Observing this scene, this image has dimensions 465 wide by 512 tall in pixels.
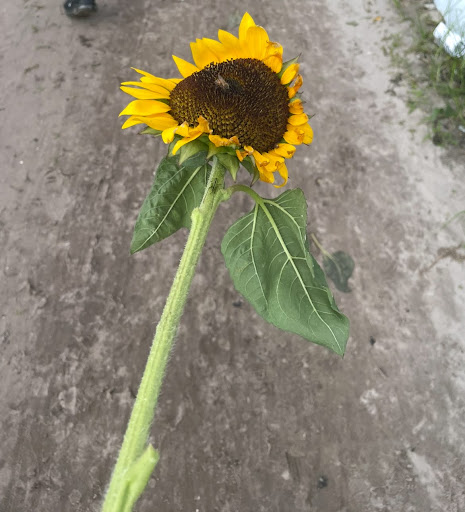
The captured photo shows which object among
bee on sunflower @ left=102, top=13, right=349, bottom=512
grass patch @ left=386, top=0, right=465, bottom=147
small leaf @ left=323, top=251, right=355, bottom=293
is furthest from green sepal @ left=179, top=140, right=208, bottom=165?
grass patch @ left=386, top=0, right=465, bottom=147

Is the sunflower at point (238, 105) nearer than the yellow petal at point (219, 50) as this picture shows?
Yes

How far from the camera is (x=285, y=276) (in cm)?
77

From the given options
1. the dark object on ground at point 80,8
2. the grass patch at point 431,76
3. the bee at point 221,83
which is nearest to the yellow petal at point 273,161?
the bee at point 221,83

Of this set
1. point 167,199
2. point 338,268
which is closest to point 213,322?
point 338,268

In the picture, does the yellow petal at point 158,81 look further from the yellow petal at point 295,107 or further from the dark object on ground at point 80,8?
the dark object on ground at point 80,8

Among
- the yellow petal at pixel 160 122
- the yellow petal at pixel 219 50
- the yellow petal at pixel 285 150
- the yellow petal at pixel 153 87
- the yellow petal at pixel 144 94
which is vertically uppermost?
the yellow petal at pixel 219 50

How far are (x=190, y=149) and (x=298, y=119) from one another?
0.18m

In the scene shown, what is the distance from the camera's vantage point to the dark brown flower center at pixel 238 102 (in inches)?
26.7

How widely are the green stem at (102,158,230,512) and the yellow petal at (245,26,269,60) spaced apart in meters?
0.22

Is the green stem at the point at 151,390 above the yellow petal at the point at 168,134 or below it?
below

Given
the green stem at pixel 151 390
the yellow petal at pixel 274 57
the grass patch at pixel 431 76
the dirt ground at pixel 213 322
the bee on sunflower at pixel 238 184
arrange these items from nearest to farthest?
the green stem at pixel 151 390
the bee on sunflower at pixel 238 184
the yellow petal at pixel 274 57
the dirt ground at pixel 213 322
the grass patch at pixel 431 76

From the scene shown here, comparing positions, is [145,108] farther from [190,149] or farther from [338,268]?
[338,268]

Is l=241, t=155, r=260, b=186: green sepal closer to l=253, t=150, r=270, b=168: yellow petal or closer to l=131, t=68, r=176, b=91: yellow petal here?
l=253, t=150, r=270, b=168: yellow petal

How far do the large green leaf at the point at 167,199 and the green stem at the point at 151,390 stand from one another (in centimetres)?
16
